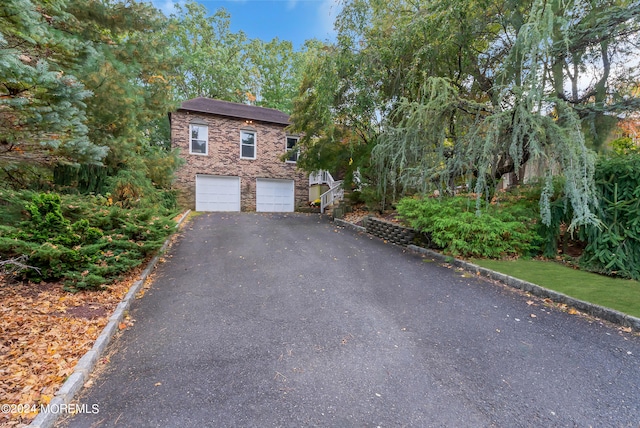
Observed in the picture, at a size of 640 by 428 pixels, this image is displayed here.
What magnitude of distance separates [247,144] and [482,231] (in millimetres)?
13133

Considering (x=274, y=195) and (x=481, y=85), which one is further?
(x=274, y=195)

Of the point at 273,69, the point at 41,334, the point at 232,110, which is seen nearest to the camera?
the point at 41,334

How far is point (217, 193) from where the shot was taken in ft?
51.7

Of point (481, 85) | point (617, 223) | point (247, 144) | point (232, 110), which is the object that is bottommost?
point (617, 223)

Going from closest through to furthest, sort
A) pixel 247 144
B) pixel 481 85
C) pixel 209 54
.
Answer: pixel 481 85, pixel 247 144, pixel 209 54

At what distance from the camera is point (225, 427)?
213 cm

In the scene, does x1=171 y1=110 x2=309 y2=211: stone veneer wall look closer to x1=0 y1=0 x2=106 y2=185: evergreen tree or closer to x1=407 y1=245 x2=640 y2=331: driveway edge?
x1=0 y1=0 x2=106 y2=185: evergreen tree

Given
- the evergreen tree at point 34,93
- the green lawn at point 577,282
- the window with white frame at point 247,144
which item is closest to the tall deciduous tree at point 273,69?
the window with white frame at point 247,144

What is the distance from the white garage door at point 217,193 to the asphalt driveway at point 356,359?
10609 mm

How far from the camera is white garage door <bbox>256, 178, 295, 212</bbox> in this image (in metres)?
16.7

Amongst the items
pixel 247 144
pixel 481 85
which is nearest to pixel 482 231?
pixel 481 85

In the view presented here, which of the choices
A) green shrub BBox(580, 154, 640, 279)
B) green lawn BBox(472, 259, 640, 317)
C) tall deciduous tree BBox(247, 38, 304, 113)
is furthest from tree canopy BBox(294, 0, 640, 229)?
tall deciduous tree BBox(247, 38, 304, 113)

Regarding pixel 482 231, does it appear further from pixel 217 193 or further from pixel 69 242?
pixel 217 193

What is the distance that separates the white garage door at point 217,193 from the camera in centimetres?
1535
